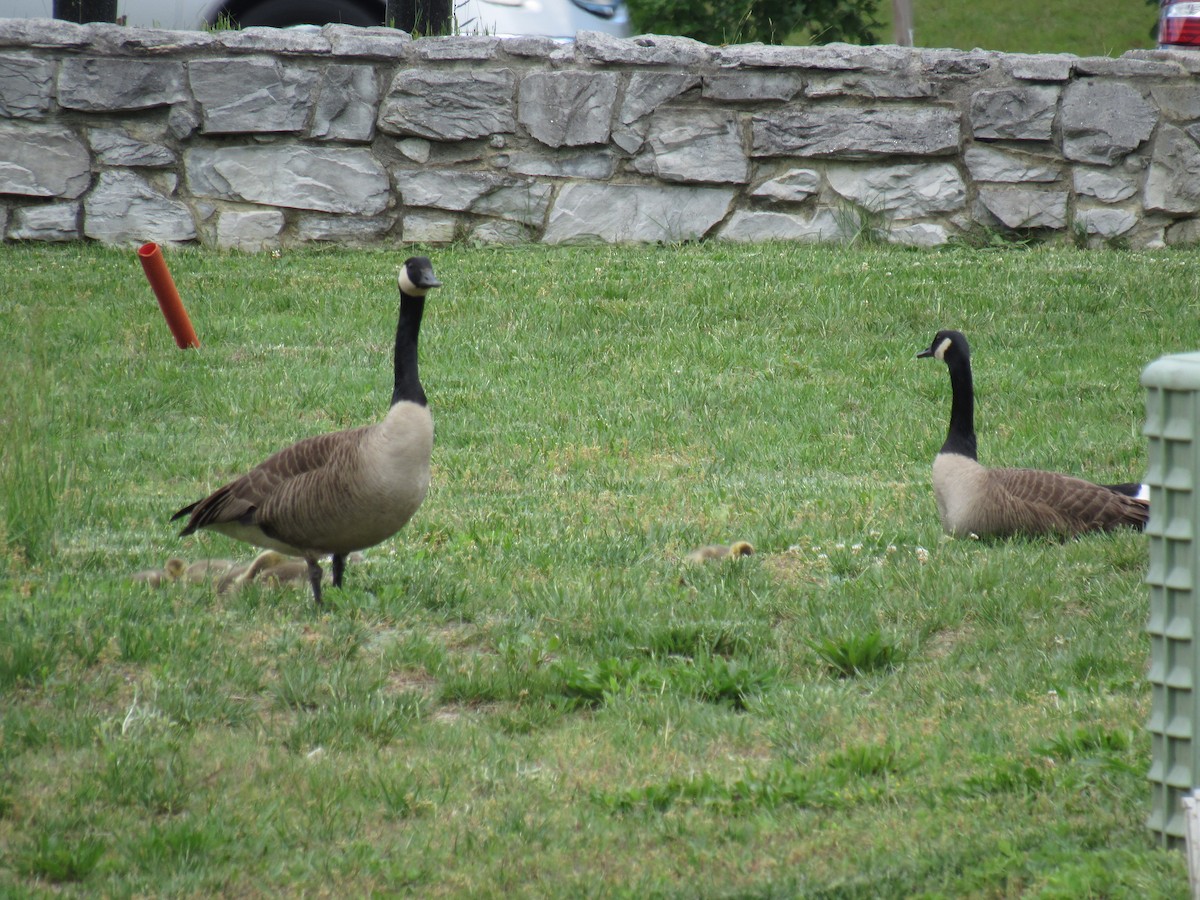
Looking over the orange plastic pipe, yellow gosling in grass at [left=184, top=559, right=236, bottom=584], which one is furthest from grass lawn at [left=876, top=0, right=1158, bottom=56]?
yellow gosling in grass at [left=184, top=559, right=236, bottom=584]

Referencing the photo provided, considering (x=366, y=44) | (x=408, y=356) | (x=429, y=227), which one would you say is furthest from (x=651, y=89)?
(x=408, y=356)

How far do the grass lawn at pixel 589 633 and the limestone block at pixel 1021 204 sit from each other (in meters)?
2.18

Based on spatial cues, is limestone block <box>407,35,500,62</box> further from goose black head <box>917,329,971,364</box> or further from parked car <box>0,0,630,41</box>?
goose black head <box>917,329,971,364</box>

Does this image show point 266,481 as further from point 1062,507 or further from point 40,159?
point 40,159

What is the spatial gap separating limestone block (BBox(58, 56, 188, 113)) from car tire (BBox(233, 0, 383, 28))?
162cm

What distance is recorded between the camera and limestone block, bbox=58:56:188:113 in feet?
36.3

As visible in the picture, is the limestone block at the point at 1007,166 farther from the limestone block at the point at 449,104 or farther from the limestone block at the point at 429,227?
the limestone block at the point at 429,227

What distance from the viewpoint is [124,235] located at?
1139 cm

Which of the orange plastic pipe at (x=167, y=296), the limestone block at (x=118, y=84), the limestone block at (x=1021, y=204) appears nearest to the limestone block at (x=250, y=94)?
the limestone block at (x=118, y=84)

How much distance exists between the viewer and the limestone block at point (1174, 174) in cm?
1152

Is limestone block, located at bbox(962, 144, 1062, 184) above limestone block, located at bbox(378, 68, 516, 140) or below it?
below

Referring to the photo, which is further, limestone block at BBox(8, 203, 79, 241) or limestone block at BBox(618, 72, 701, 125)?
limestone block at BBox(618, 72, 701, 125)

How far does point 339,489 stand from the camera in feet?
16.1

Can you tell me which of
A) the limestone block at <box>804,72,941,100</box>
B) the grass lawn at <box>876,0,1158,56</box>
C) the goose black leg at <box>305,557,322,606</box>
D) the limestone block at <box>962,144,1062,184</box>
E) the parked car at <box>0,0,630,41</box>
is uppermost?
the grass lawn at <box>876,0,1158,56</box>
